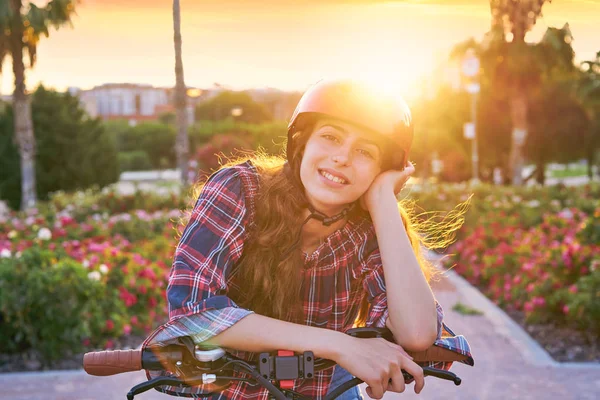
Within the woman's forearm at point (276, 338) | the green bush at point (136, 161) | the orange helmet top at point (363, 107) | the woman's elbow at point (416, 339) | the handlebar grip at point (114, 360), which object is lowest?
the green bush at point (136, 161)

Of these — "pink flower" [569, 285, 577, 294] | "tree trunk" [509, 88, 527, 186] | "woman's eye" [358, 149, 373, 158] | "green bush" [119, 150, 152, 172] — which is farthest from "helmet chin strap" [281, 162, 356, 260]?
Answer: "green bush" [119, 150, 152, 172]

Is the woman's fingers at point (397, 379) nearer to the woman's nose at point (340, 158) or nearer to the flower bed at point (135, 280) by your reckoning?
the woman's nose at point (340, 158)

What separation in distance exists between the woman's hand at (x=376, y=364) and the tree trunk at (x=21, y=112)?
23951 mm

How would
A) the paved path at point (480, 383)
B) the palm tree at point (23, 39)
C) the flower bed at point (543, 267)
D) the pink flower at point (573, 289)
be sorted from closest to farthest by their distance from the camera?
1. the paved path at point (480, 383)
2. the flower bed at point (543, 267)
3. the pink flower at point (573, 289)
4. the palm tree at point (23, 39)

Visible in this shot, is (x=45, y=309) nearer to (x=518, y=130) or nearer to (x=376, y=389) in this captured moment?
(x=376, y=389)

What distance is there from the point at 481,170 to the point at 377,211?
148ft

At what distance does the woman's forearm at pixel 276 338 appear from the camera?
1889 mm

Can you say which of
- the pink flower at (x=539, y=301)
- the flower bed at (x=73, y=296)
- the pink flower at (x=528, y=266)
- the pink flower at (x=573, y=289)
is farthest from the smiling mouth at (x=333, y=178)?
the pink flower at (x=528, y=266)

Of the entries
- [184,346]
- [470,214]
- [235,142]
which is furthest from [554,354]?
[235,142]

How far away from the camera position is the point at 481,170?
46.1 m

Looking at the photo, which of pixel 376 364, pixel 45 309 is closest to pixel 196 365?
pixel 376 364

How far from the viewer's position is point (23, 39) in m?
24.7

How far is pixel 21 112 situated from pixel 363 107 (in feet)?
81.1

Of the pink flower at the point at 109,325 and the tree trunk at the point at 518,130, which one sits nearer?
the pink flower at the point at 109,325
